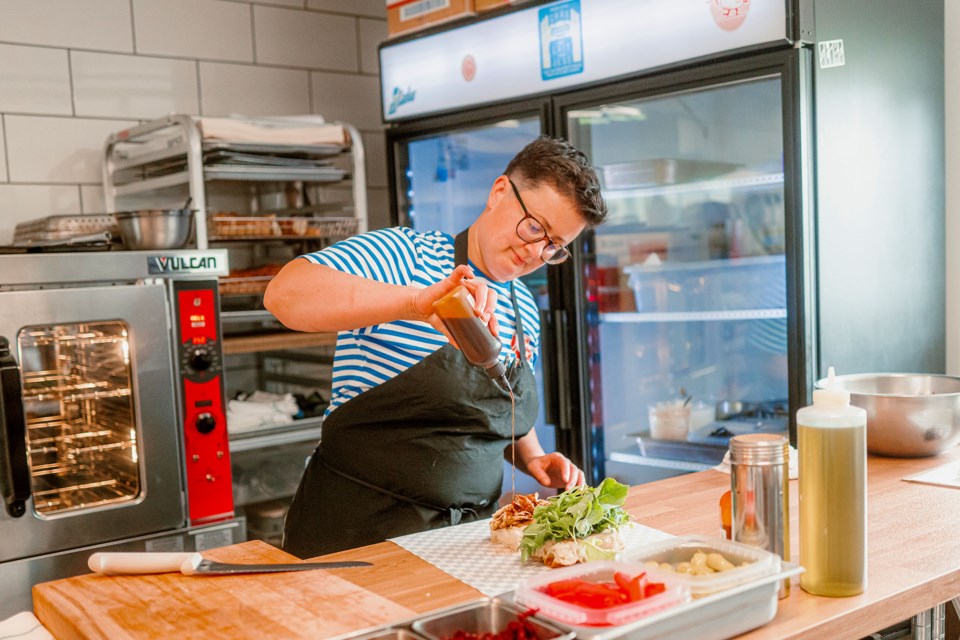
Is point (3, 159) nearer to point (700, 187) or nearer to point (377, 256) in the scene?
point (377, 256)

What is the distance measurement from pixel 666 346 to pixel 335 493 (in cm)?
173

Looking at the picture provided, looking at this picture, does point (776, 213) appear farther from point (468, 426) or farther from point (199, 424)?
point (199, 424)

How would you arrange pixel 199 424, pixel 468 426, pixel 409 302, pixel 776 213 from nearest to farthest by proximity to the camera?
pixel 409 302 → pixel 468 426 → pixel 199 424 → pixel 776 213

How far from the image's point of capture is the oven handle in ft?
7.60

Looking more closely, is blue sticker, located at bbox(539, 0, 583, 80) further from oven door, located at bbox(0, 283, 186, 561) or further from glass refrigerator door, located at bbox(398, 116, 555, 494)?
oven door, located at bbox(0, 283, 186, 561)

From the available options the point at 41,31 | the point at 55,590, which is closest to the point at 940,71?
the point at 55,590

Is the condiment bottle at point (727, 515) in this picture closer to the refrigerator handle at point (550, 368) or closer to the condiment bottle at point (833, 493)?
the condiment bottle at point (833, 493)

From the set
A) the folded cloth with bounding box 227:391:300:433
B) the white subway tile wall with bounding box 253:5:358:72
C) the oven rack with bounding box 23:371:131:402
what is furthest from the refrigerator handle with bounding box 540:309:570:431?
the white subway tile wall with bounding box 253:5:358:72

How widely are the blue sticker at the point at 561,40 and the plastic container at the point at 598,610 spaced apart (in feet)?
6.74

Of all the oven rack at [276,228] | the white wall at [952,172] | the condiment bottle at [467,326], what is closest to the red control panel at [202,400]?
the oven rack at [276,228]

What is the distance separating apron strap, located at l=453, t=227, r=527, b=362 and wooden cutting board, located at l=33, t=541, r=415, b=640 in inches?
34.7

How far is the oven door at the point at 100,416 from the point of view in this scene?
2.54m

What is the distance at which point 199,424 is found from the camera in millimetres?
2758

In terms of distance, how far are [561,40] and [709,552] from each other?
211cm
